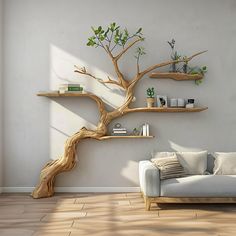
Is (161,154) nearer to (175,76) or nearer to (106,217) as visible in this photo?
(175,76)

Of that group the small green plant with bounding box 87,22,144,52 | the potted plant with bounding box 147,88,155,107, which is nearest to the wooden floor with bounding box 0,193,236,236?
the potted plant with bounding box 147,88,155,107

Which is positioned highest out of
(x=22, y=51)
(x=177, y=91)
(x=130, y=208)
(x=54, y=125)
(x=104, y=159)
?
(x=22, y=51)

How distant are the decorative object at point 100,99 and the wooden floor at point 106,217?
37 centimetres

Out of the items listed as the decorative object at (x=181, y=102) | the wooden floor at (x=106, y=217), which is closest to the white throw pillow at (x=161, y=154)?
the wooden floor at (x=106, y=217)

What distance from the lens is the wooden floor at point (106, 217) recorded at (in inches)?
158

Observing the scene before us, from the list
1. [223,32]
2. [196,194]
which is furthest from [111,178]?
[223,32]

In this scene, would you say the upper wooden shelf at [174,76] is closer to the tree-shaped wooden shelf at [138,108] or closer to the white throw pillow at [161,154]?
the tree-shaped wooden shelf at [138,108]

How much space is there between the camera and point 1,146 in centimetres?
602

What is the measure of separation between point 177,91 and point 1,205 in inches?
121

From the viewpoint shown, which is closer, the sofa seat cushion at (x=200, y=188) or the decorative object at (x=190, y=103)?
the sofa seat cushion at (x=200, y=188)

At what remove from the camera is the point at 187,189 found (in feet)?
16.2

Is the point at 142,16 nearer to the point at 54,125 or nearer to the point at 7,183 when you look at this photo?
the point at 54,125

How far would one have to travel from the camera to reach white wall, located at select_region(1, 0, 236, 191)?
239 inches

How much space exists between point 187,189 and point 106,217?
111 centimetres
